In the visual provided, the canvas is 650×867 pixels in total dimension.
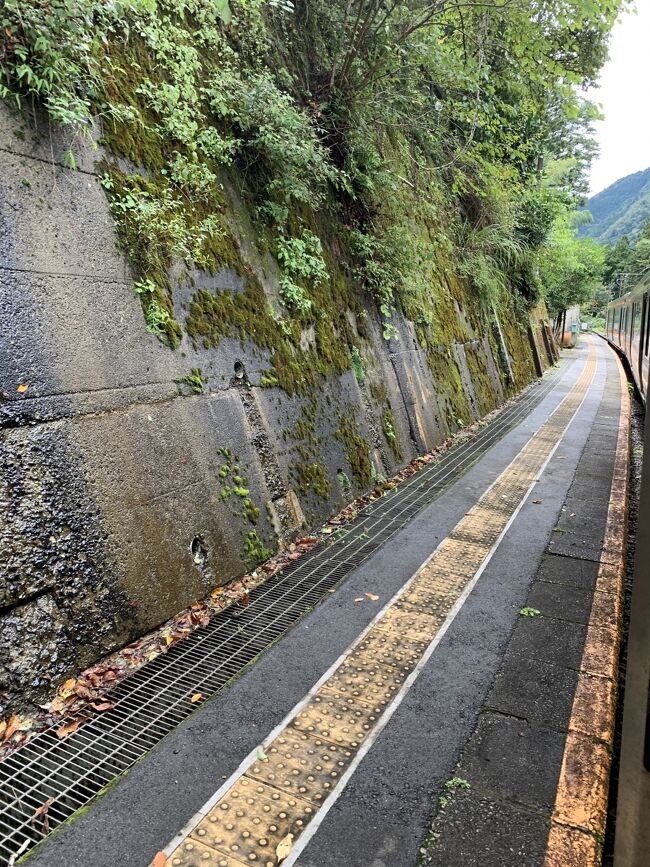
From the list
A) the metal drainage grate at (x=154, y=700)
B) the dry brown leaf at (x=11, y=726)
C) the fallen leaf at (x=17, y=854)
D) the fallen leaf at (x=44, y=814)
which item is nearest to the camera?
the fallen leaf at (x=17, y=854)

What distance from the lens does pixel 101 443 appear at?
3.27 m

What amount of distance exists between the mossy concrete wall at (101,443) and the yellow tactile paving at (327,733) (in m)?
1.14

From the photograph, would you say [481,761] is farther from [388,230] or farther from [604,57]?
[604,57]

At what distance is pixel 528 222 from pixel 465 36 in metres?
9.73

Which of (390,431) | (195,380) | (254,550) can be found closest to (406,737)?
(254,550)

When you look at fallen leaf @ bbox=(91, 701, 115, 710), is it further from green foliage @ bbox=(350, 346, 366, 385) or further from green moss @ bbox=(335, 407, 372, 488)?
green foliage @ bbox=(350, 346, 366, 385)

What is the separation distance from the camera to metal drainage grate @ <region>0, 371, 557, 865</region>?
90.2 inches

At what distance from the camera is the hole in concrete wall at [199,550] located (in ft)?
12.3

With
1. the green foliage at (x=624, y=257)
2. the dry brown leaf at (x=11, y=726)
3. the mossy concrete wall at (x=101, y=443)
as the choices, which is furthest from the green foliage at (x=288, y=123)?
the green foliage at (x=624, y=257)

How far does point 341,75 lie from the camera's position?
639cm

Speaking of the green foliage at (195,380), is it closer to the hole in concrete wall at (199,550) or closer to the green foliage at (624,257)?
the hole in concrete wall at (199,550)

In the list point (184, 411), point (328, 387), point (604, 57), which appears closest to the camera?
point (184, 411)

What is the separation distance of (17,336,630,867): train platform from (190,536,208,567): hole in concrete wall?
1.56 feet

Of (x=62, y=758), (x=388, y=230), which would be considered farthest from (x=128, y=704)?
(x=388, y=230)
